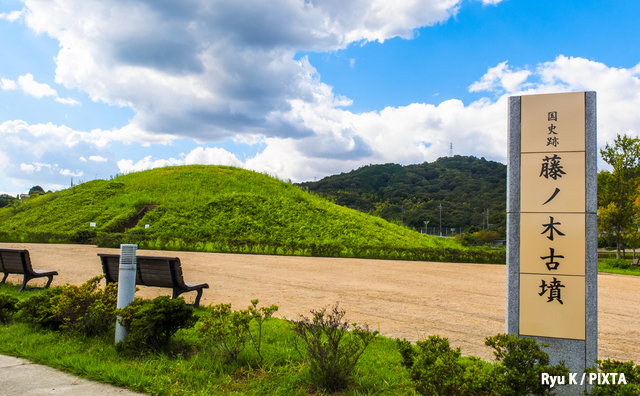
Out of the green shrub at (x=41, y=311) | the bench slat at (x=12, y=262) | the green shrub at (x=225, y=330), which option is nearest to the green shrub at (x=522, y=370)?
the green shrub at (x=225, y=330)

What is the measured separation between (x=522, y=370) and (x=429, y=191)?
2162 inches

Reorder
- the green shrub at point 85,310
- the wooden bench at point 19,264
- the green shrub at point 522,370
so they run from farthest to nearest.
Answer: the wooden bench at point 19,264 → the green shrub at point 85,310 → the green shrub at point 522,370

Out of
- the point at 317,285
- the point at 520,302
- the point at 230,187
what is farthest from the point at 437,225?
the point at 520,302

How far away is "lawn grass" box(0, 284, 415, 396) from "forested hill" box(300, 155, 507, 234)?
35.9 m

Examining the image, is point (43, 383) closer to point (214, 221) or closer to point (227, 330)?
point (227, 330)

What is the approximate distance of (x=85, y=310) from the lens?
4141 mm

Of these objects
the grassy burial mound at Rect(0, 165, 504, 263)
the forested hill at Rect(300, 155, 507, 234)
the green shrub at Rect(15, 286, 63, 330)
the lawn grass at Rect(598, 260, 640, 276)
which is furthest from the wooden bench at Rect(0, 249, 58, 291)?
the forested hill at Rect(300, 155, 507, 234)

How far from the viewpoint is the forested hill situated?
46688mm

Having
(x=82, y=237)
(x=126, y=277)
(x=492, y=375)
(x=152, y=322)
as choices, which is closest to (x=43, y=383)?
(x=152, y=322)

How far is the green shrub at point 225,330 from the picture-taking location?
3.42 m

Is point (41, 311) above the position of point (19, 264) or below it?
below

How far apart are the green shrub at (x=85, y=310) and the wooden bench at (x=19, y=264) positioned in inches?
140

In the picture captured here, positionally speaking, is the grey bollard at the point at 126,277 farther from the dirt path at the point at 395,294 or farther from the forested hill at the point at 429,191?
the forested hill at the point at 429,191

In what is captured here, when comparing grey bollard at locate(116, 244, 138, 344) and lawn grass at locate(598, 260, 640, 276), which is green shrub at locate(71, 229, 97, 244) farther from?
lawn grass at locate(598, 260, 640, 276)
